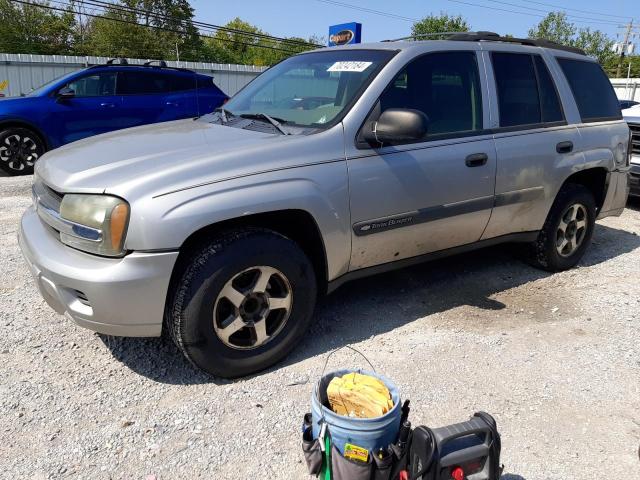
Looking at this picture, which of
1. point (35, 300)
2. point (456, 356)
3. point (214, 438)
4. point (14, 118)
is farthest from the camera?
point (14, 118)

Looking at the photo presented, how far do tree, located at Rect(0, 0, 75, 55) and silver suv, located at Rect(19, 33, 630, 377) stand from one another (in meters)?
45.8

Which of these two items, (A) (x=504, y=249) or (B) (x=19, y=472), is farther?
(A) (x=504, y=249)

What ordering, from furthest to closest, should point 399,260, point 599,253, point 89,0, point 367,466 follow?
1. point 89,0
2. point 599,253
3. point 399,260
4. point 367,466

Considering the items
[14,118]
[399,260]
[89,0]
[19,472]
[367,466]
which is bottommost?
[19,472]

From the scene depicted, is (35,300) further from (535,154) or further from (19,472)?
(535,154)

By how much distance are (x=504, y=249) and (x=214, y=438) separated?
3498 millimetres

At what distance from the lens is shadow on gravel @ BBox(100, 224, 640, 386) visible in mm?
3084

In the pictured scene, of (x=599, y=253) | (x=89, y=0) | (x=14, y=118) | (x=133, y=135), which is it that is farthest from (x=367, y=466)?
(x=89, y=0)

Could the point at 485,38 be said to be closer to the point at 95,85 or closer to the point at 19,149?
the point at 95,85

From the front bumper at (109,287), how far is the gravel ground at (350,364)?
0.43 meters

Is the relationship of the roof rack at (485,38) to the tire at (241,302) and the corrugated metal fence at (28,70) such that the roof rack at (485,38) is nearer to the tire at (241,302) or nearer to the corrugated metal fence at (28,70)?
the tire at (241,302)

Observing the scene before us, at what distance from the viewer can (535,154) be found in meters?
3.92

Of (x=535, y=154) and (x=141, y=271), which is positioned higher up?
(x=535, y=154)

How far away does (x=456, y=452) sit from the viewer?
1.87 m
